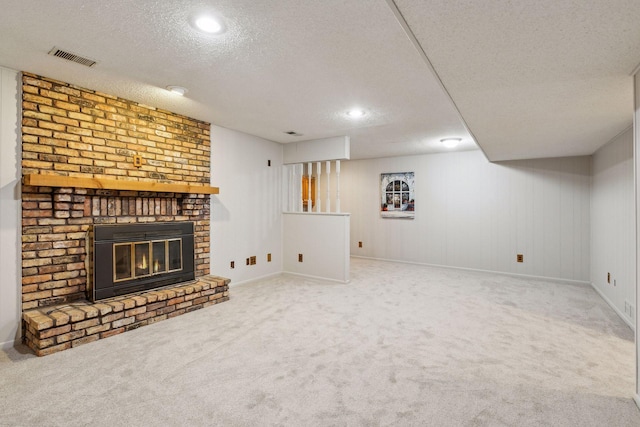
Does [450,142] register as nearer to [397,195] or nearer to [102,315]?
[397,195]

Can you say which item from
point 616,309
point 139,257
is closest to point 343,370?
point 139,257

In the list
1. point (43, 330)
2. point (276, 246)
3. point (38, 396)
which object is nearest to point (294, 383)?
point (38, 396)

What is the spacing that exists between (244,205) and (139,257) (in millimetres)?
1765

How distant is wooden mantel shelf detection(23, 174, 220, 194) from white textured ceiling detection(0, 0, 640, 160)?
0.87 meters

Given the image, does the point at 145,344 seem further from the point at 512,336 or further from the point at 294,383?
the point at 512,336

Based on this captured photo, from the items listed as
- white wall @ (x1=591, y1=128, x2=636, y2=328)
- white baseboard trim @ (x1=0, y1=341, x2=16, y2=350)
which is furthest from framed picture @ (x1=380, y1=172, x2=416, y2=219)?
white baseboard trim @ (x1=0, y1=341, x2=16, y2=350)

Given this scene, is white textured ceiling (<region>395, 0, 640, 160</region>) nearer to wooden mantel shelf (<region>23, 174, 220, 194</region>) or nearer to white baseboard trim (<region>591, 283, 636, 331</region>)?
white baseboard trim (<region>591, 283, 636, 331</region>)

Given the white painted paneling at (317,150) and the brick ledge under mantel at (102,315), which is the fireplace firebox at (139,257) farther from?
the white painted paneling at (317,150)

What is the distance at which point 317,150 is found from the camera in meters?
5.14

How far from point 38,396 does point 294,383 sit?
154 cm

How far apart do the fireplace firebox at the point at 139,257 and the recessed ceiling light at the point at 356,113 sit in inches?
90.2

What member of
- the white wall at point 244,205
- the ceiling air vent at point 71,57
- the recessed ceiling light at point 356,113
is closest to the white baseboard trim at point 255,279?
the white wall at point 244,205

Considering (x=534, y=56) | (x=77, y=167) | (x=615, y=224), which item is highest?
(x=534, y=56)

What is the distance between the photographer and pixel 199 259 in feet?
13.4
